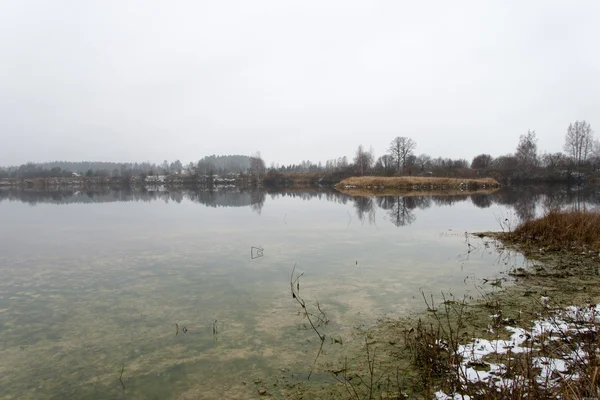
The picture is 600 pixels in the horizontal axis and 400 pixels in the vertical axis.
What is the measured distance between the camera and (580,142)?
193ft

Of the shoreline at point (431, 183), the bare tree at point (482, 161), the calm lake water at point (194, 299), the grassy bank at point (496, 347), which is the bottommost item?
the calm lake water at point (194, 299)

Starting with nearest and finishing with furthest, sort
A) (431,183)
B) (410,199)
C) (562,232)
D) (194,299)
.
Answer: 1. (194,299)
2. (562,232)
3. (410,199)
4. (431,183)

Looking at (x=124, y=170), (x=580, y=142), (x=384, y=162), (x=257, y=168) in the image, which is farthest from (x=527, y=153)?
(x=124, y=170)

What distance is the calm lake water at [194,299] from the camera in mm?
3928

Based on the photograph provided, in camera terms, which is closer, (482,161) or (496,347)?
(496,347)

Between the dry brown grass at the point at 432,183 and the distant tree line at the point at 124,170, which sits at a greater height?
the distant tree line at the point at 124,170

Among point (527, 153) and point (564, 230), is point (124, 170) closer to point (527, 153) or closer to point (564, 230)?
point (527, 153)

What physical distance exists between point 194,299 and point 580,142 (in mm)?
72805

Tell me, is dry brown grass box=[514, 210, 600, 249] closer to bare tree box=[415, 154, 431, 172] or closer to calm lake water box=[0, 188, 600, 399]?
calm lake water box=[0, 188, 600, 399]

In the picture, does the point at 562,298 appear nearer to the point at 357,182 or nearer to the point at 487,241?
the point at 487,241

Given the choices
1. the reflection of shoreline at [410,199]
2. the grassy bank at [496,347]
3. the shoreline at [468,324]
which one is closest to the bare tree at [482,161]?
the reflection of shoreline at [410,199]

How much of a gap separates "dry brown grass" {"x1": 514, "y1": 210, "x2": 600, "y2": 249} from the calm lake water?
1.82 meters

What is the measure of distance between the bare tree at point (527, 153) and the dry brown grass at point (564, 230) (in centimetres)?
5276

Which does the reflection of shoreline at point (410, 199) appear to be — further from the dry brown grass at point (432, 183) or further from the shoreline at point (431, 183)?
the dry brown grass at point (432, 183)
